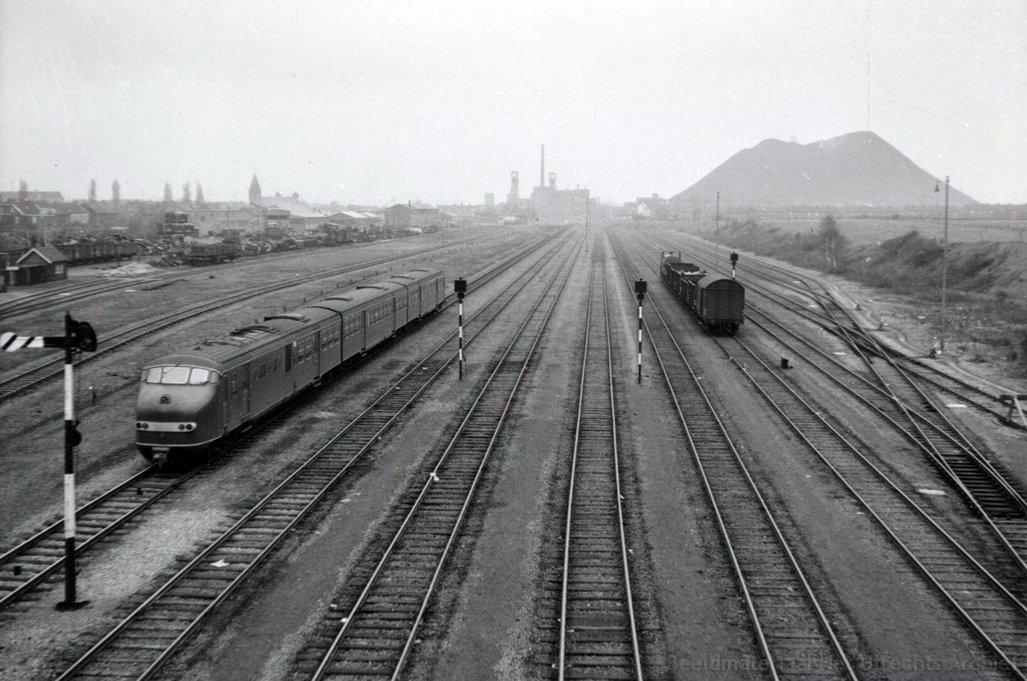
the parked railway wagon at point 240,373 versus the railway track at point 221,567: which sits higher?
the parked railway wagon at point 240,373

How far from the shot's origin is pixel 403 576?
12.1m

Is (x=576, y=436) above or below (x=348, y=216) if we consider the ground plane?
below

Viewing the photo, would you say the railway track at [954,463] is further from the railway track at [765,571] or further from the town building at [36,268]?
the town building at [36,268]

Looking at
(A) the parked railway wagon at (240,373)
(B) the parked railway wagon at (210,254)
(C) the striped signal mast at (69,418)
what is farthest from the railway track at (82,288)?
(C) the striped signal mast at (69,418)

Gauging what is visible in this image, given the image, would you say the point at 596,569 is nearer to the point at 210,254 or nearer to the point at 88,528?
the point at 88,528

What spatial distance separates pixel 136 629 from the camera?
10.5 m

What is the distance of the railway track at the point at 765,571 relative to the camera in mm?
9969

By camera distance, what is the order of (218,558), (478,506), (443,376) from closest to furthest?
(218,558), (478,506), (443,376)

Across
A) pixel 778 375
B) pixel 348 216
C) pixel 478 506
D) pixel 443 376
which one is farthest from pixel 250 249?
pixel 348 216

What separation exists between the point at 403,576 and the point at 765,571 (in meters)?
6.26

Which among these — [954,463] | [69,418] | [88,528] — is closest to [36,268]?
[88,528]

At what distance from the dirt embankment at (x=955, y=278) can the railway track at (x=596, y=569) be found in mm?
18457

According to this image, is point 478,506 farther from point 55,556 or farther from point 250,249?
point 250,249

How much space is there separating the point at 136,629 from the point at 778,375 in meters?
22.9
